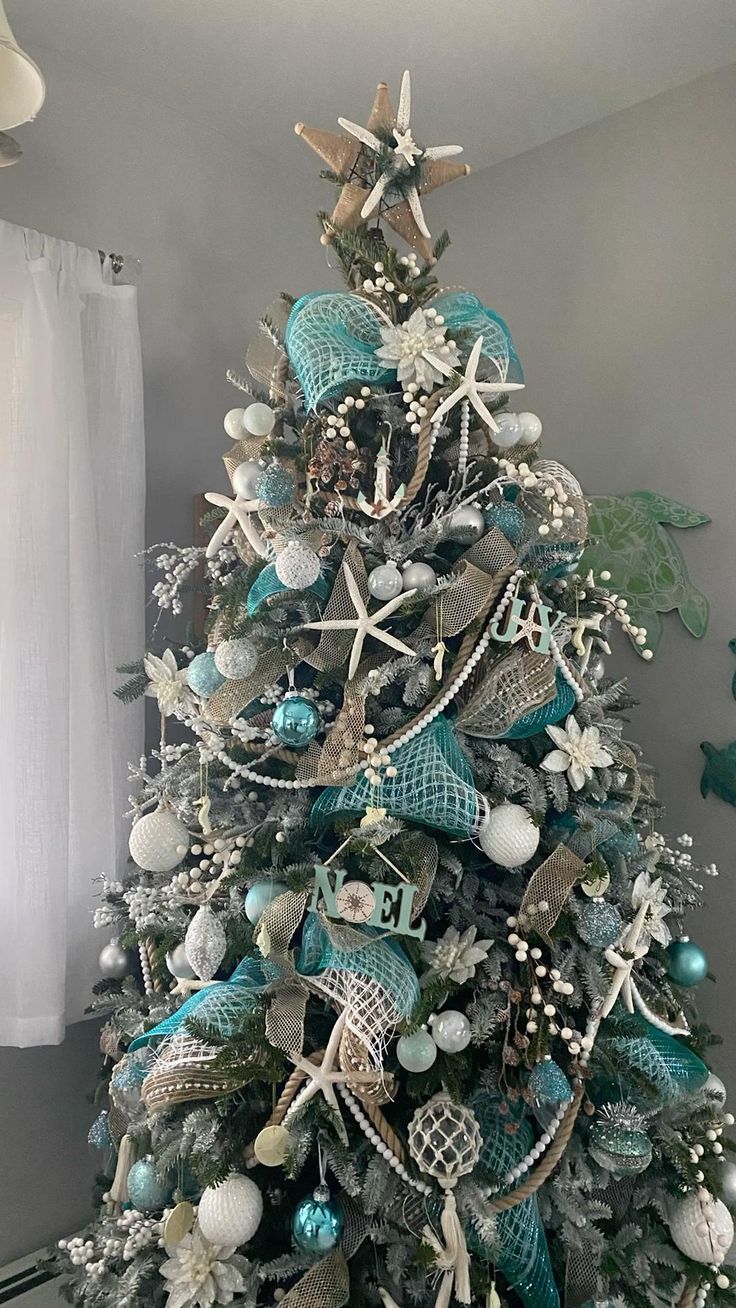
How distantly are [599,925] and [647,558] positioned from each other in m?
0.95

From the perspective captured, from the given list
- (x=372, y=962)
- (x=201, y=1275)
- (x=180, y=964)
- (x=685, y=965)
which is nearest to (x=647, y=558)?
(x=685, y=965)

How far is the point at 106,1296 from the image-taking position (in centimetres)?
110

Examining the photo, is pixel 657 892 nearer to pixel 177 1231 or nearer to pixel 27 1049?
pixel 177 1231

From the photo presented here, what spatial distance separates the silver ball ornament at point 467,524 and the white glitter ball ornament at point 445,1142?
2.45 feet

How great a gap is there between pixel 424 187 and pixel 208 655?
841 millimetres

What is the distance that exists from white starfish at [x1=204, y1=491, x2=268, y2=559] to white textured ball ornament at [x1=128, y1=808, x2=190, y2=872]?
1.39 feet

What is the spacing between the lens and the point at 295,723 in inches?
45.1

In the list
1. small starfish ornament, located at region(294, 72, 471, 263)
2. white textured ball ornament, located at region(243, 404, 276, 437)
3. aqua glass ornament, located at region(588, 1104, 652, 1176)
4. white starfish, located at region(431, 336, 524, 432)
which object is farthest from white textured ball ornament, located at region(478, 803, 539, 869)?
small starfish ornament, located at region(294, 72, 471, 263)

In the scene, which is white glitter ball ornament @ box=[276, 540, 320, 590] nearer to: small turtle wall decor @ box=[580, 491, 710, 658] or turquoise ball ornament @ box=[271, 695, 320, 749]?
turquoise ball ornament @ box=[271, 695, 320, 749]

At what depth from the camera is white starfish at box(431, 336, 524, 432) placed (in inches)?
47.7

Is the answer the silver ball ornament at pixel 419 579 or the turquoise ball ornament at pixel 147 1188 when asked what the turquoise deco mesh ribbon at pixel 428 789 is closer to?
the silver ball ornament at pixel 419 579

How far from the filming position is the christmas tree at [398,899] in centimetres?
105

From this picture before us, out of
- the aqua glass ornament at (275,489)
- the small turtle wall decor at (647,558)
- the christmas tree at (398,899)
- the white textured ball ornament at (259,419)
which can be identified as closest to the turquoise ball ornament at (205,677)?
the christmas tree at (398,899)

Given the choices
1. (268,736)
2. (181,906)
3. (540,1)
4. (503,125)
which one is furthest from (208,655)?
(503,125)
